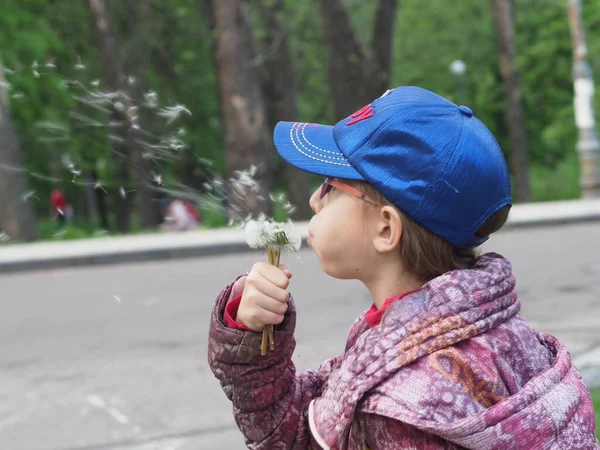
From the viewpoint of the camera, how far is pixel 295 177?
61.9 feet

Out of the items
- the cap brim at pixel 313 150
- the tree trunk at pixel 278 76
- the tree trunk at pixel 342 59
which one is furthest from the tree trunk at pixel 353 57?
the cap brim at pixel 313 150

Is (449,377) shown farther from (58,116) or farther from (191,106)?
(191,106)

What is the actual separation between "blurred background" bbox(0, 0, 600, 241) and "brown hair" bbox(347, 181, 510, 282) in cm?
829

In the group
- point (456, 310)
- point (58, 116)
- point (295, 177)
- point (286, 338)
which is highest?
point (456, 310)

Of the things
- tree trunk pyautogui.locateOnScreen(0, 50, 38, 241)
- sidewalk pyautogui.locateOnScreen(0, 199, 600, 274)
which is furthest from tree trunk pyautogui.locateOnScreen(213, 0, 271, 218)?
tree trunk pyautogui.locateOnScreen(0, 50, 38, 241)

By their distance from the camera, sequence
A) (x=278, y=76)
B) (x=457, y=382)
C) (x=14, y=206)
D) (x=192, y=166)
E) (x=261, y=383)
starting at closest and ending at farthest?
(x=457, y=382) < (x=261, y=383) < (x=14, y=206) < (x=278, y=76) < (x=192, y=166)

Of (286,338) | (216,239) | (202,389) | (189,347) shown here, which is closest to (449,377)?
(286,338)

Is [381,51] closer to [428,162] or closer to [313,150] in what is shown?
[313,150]

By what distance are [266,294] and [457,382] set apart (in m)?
0.42

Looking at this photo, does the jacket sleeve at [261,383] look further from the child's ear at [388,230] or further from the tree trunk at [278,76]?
the tree trunk at [278,76]

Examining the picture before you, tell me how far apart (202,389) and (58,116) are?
16.0 m

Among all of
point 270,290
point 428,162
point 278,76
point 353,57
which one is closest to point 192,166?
point 278,76

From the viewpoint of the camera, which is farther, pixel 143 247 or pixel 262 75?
pixel 262 75

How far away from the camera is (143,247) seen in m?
12.6
